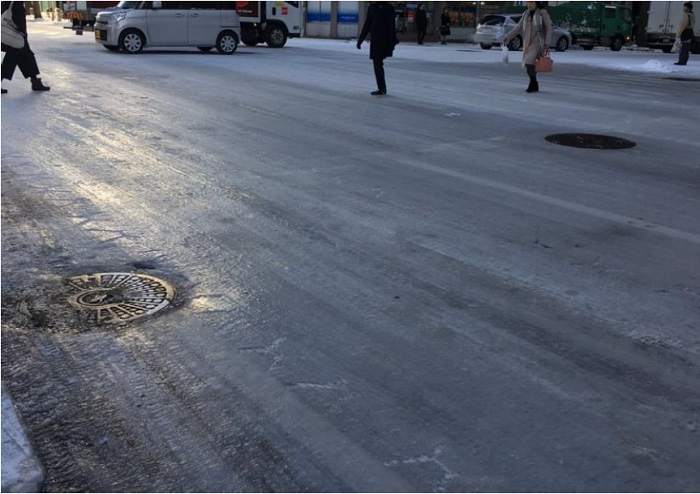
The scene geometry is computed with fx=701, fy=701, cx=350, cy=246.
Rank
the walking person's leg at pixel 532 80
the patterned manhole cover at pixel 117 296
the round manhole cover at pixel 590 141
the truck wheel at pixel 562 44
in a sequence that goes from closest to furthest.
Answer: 1. the patterned manhole cover at pixel 117 296
2. the round manhole cover at pixel 590 141
3. the walking person's leg at pixel 532 80
4. the truck wheel at pixel 562 44

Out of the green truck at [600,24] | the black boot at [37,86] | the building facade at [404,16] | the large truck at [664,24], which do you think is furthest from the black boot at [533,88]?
the building facade at [404,16]

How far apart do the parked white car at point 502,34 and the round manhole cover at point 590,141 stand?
24.5 metres

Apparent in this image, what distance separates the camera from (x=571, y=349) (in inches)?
146

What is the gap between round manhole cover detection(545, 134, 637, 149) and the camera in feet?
29.8

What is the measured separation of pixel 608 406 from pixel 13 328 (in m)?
3.11

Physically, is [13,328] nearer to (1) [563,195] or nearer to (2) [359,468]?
(2) [359,468]

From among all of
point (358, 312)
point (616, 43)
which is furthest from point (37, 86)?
point (616, 43)

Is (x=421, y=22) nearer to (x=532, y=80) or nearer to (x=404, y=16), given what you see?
(x=404, y=16)

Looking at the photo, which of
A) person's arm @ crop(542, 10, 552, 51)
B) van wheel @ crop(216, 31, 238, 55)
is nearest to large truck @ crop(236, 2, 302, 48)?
van wheel @ crop(216, 31, 238, 55)

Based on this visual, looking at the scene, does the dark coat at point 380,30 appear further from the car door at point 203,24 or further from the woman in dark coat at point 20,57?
the car door at point 203,24

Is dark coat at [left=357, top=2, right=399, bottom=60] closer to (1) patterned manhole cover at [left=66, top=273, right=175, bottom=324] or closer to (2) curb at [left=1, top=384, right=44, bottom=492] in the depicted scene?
(1) patterned manhole cover at [left=66, top=273, right=175, bottom=324]

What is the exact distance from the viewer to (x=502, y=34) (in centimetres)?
3300

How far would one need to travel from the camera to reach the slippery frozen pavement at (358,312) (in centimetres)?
283

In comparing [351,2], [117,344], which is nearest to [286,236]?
[117,344]
